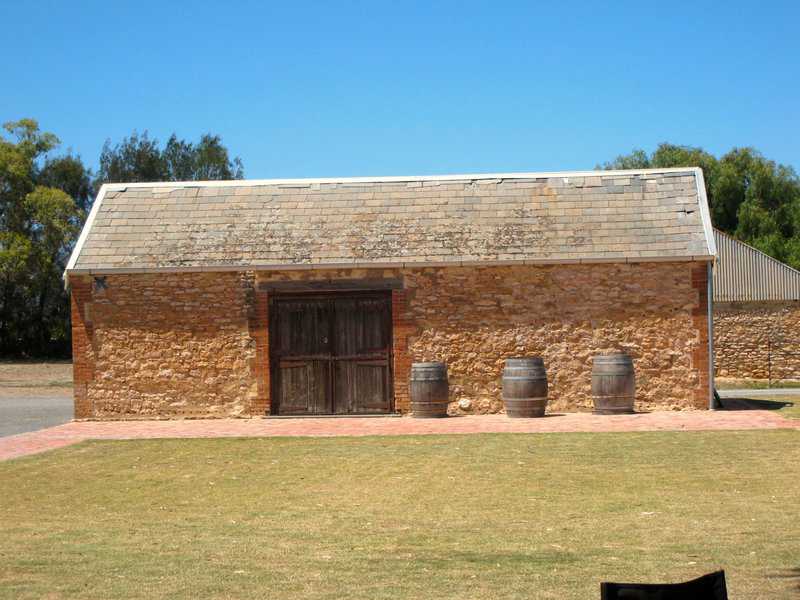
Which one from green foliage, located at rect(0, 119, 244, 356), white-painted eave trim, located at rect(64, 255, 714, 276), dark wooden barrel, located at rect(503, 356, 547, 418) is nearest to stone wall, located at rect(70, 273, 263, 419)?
white-painted eave trim, located at rect(64, 255, 714, 276)

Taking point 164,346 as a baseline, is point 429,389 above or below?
below

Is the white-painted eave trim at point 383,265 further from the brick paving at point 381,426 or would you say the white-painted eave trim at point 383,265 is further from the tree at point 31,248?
the tree at point 31,248

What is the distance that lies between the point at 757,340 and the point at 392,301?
15.4 metres

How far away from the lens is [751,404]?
20.4 meters

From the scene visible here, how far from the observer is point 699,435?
15273 millimetres

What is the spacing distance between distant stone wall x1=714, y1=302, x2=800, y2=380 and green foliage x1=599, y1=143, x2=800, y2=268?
1479 cm

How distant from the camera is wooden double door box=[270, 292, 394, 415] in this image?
63.7ft

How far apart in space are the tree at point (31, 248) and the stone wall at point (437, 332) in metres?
27.8

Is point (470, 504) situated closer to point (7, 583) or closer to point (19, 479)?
point (7, 583)

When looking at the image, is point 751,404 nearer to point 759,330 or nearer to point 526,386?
point 526,386

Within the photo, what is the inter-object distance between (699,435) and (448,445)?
361cm

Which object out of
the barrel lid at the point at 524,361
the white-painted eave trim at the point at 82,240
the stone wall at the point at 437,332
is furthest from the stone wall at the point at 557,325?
the white-painted eave trim at the point at 82,240

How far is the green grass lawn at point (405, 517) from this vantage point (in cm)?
702

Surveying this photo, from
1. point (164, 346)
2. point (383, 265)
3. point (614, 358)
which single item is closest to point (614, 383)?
point (614, 358)
